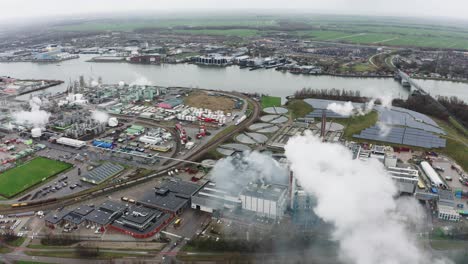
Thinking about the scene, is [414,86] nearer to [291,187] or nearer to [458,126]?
[458,126]

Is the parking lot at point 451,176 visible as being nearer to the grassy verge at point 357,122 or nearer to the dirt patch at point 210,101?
the grassy verge at point 357,122

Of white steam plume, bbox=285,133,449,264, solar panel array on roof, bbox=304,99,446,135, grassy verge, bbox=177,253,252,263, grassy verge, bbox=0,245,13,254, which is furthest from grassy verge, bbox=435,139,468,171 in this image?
grassy verge, bbox=0,245,13,254

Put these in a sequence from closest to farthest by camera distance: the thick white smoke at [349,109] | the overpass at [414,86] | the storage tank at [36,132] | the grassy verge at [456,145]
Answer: the grassy verge at [456,145]
the storage tank at [36,132]
the thick white smoke at [349,109]
the overpass at [414,86]

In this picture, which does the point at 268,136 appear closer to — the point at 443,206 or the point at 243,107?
the point at 243,107

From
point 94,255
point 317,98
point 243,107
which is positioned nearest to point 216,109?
point 243,107

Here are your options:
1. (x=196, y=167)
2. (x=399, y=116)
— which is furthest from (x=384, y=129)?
(x=196, y=167)

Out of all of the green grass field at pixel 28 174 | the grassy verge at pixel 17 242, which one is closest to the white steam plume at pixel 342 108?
the green grass field at pixel 28 174
